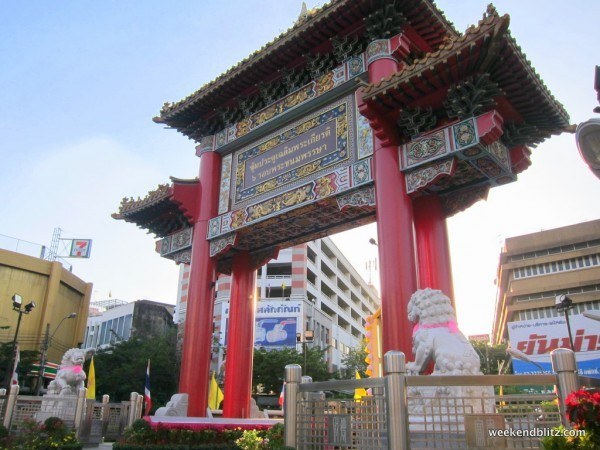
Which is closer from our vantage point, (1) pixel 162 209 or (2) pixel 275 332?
(1) pixel 162 209

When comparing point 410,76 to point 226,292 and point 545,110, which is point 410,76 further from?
point 226,292

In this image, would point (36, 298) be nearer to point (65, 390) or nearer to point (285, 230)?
point (65, 390)

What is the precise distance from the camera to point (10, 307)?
111 feet

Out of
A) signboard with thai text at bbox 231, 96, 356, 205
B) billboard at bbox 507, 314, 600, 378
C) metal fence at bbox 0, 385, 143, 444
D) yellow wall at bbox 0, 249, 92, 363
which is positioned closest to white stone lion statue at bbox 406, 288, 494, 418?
signboard with thai text at bbox 231, 96, 356, 205

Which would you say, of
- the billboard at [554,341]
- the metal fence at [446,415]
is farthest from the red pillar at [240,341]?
the billboard at [554,341]

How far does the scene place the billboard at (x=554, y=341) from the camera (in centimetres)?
3294

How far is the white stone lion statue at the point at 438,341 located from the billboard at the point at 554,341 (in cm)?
2787

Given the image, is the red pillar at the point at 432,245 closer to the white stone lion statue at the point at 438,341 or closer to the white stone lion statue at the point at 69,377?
the white stone lion statue at the point at 438,341

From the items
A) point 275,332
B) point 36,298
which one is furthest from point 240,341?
point 275,332

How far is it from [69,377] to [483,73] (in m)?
13.6

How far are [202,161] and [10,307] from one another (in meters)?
24.7

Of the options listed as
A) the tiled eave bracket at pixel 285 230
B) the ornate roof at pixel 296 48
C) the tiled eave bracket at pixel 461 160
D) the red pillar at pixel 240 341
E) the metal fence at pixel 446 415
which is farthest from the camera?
the red pillar at pixel 240 341

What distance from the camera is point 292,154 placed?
13828 mm

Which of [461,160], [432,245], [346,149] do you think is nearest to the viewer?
[461,160]
